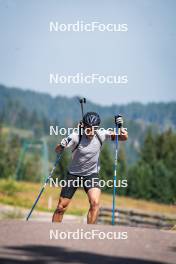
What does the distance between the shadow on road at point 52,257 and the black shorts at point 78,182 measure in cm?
230

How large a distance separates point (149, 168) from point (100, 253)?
76886mm

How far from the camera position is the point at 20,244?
7031mm

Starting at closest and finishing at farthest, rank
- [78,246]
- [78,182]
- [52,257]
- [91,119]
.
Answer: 1. [52,257]
2. [78,246]
3. [91,119]
4. [78,182]

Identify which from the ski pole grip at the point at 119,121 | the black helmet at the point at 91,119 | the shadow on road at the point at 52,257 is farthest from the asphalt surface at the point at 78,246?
the ski pole grip at the point at 119,121

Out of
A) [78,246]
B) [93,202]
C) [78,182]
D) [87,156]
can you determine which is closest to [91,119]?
[87,156]

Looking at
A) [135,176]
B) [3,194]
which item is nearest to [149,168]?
[135,176]

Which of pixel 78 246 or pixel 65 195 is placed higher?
pixel 65 195

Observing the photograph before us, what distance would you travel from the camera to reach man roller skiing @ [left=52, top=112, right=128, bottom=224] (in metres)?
8.94

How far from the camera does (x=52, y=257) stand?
6551 millimetres

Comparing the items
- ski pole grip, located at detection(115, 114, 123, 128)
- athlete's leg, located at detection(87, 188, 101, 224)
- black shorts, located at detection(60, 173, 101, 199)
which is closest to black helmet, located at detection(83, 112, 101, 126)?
ski pole grip, located at detection(115, 114, 123, 128)

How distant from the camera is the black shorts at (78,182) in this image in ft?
29.9

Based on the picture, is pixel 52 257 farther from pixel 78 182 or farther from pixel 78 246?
pixel 78 182

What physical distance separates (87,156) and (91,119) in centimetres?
45

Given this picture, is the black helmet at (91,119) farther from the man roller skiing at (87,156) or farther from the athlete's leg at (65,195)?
the athlete's leg at (65,195)
